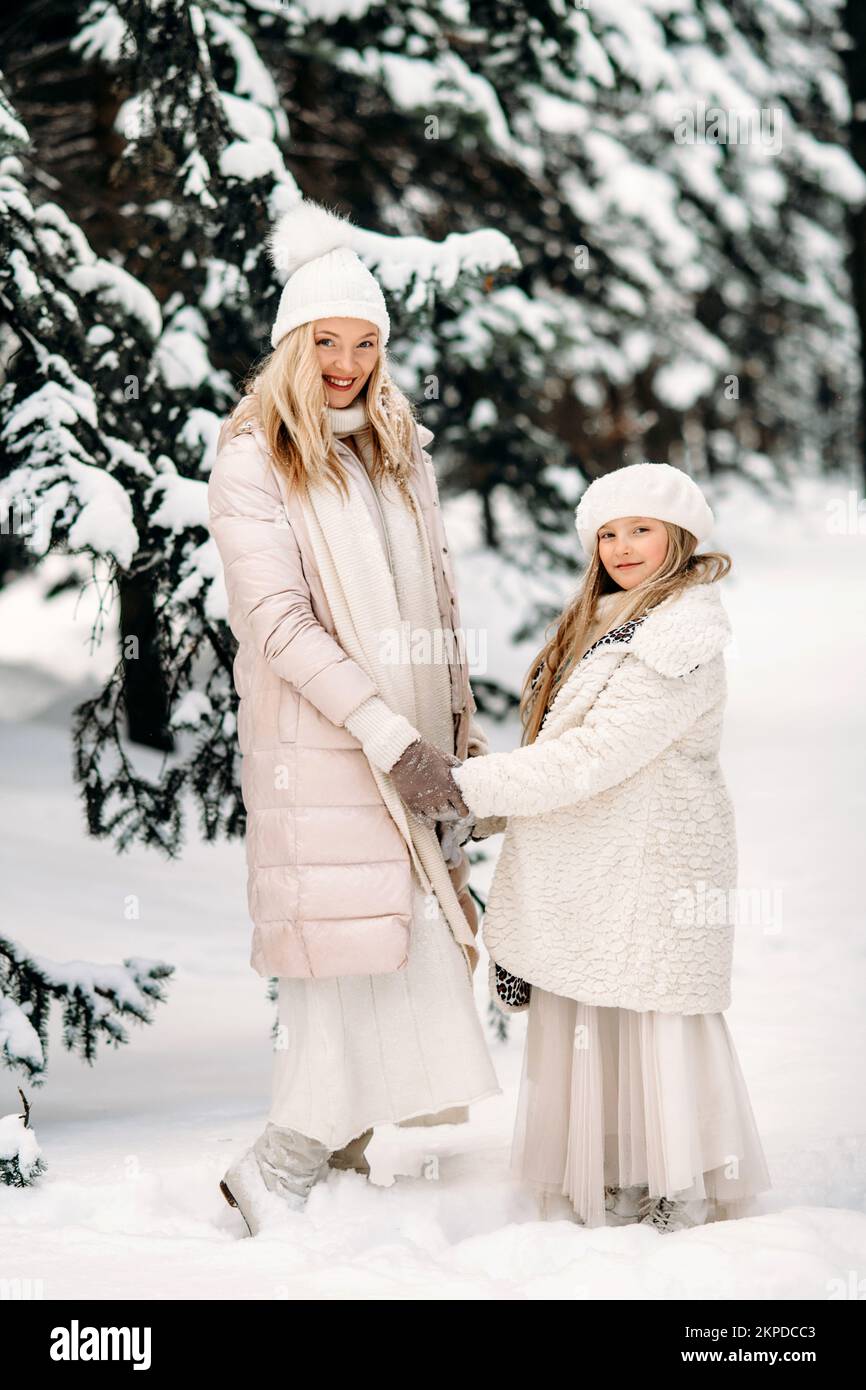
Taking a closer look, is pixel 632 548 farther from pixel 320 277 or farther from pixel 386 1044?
pixel 386 1044

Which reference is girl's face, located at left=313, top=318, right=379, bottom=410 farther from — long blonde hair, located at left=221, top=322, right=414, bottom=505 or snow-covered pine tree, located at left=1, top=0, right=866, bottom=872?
snow-covered pine tree, located at left=1, top=0, right=866, bottom=872

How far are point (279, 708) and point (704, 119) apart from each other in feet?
24.6

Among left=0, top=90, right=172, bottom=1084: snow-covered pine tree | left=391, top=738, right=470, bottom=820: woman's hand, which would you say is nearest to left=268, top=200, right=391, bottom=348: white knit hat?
left=0, top=90, right=172, bottom=1084: snow-covered pine tree

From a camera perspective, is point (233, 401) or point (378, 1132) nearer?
point (378, 1132)

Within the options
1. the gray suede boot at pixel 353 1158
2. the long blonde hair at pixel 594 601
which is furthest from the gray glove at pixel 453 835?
the gray suede boot at pixel 353 1158

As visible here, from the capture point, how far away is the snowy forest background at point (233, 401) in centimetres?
425

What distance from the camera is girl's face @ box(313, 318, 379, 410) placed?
3504 mm

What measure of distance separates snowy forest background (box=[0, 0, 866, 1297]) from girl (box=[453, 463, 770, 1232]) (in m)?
0.26

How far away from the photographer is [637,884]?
3.43 metres

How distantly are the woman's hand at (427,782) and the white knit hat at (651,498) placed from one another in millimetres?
695

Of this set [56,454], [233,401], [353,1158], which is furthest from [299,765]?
[233,401]

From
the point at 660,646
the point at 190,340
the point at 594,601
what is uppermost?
the point at 190,340

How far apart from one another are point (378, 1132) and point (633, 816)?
145 cm

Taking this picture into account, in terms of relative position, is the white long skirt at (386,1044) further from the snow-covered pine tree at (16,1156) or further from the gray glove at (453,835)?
the snow-covered pine tree at (16,1156)
